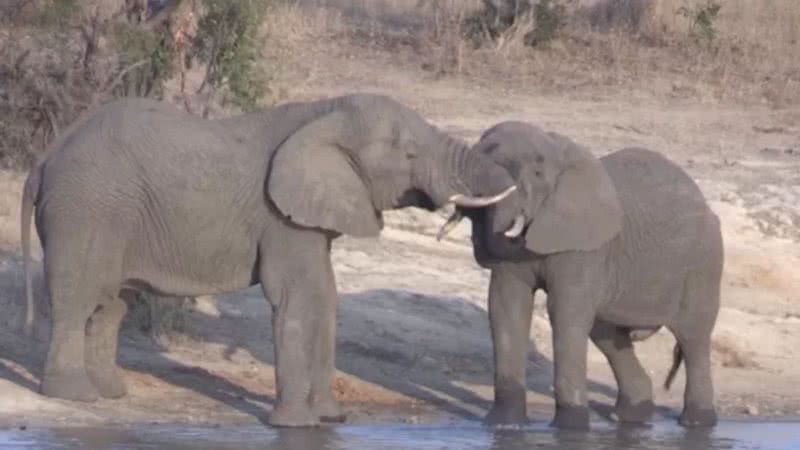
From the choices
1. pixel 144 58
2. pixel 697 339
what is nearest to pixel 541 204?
pixel 697 339

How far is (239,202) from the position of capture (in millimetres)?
11844

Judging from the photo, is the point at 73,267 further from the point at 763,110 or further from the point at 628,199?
the point at 763,110

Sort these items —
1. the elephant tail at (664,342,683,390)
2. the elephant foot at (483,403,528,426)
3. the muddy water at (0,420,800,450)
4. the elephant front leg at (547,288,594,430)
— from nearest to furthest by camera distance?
1. the muddy water at (0,420,800,450)
2. the elephant front leg at (547,288,594,430)
3. the elephant foot at (483,403,528,426)
4. the elephant tail at (664,342,683,390)

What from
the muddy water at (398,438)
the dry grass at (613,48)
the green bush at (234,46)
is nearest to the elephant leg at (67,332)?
the muddy water at (398,438)

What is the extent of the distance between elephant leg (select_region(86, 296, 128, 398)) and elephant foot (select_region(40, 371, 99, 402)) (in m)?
0.30

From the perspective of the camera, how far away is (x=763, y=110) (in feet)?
65.2

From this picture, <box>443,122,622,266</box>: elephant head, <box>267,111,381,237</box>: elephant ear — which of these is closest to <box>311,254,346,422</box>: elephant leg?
<box>267,111,381,237</box>: elephant ear

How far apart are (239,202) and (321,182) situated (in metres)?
0.41

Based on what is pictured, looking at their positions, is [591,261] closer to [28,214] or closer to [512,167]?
[512,167]

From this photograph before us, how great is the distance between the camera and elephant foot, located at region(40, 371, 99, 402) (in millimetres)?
12016

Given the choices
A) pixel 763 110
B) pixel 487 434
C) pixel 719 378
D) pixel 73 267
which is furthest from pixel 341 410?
pixel 763 110

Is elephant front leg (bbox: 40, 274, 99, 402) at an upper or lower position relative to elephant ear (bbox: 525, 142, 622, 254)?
lower

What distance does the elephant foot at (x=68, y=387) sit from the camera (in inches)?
473

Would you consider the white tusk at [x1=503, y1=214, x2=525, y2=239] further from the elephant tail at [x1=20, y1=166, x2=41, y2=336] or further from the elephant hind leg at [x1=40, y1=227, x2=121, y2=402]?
the elephant tail at [x1=20, y1=166, x2=41, y2=336]
